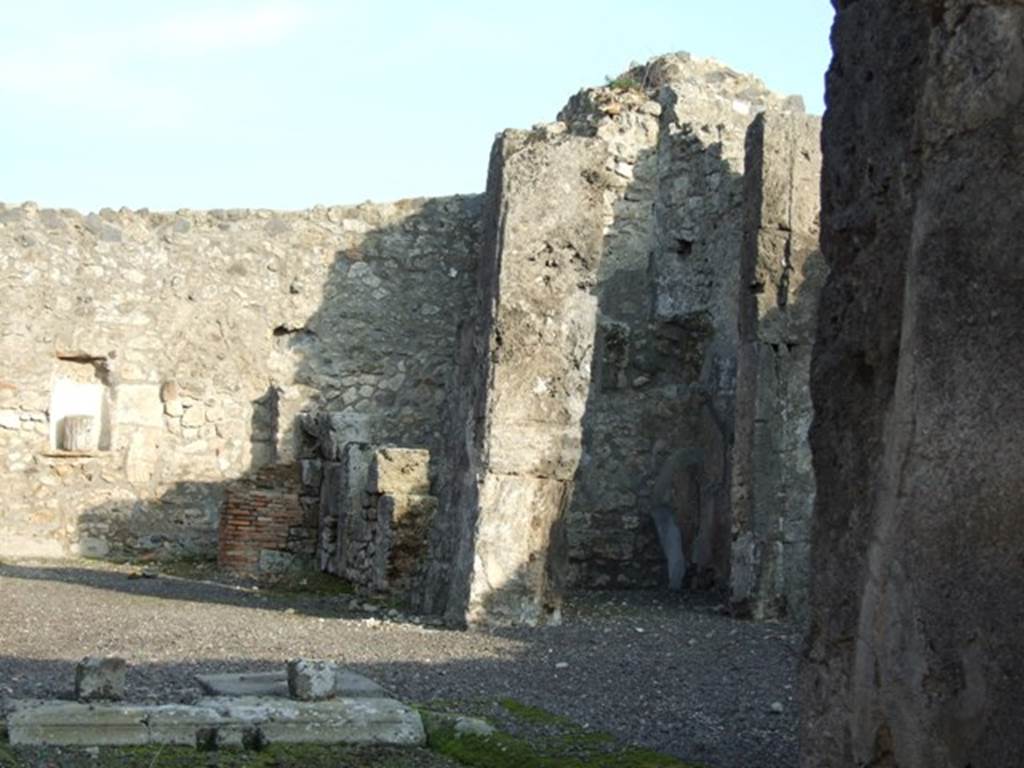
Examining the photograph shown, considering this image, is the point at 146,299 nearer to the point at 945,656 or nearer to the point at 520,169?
the point at 520,169

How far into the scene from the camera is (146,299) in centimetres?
1563

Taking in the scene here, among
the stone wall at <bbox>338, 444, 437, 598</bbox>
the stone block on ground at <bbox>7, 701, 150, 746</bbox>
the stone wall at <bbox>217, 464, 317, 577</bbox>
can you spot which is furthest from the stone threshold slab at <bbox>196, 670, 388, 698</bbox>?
the stone wall at <bbox>217, 464, 317, 577</bbox>

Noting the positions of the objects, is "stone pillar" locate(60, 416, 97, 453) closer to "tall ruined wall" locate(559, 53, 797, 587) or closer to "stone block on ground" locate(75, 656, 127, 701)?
"tall ruined wall" locate(559, 53, 797, 587)

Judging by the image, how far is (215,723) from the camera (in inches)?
220

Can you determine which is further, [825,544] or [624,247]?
[624,247]

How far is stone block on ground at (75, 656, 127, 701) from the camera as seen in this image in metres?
5.86

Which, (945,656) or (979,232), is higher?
(979,232)

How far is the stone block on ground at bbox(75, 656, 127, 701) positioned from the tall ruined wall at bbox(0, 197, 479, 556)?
8.72 m

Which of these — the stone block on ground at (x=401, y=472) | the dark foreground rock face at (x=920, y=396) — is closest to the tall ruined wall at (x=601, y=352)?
the stone block on ground at (x=401, y=472)

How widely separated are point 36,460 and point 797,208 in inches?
293

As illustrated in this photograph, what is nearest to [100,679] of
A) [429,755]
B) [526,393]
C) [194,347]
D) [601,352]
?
[429,755]

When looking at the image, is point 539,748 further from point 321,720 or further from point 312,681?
point 312,681

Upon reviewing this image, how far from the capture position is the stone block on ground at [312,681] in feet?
19.9

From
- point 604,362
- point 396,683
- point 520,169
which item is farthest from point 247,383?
point 396,683
